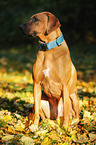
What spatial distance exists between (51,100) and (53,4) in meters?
8.84

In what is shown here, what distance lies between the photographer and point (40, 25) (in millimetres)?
2666

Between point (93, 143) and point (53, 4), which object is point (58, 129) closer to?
point (93, 143)

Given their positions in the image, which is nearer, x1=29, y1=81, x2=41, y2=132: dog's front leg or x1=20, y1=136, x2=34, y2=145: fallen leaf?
x1=20, y1=136, x2=34, y2=145: fallen leaf

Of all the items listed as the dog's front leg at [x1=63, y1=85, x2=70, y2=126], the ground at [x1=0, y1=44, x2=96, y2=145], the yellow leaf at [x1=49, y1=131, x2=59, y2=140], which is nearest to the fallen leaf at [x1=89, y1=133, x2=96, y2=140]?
the ground at [x1=0, y1=44, x2=96, y2=145]

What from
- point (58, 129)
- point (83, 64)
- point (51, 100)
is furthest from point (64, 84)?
point (83, 64)

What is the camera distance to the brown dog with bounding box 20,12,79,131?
2668 mm

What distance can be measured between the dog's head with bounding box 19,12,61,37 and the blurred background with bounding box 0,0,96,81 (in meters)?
7.20

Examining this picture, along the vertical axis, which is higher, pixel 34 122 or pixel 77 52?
pixel 77 52

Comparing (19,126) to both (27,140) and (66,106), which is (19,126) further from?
(66,106)

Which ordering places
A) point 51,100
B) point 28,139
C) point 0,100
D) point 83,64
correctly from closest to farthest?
point 28,139 < point 51,100 < point 0,100 < point 83,64

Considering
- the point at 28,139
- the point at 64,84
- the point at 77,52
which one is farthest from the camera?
the point at 77,52

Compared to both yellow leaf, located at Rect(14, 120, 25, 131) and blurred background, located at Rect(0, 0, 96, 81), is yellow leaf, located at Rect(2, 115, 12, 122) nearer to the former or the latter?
yellow leaf, located at Rect(14, 120, 25, 131)

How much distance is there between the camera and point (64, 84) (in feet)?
9.29

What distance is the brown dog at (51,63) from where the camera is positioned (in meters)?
2.67
